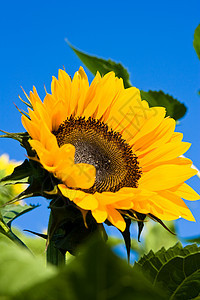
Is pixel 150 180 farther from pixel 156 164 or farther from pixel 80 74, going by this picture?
pixel 80 74

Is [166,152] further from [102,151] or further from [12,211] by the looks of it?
[12,211]

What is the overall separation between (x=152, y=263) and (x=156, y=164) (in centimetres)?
28

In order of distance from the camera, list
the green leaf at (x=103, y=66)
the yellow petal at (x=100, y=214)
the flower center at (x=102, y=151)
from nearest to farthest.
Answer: the yellow petal at (x=100, y=214) < the flower center at (x=102, y=151) < the green leaf at (x=103, y=66)

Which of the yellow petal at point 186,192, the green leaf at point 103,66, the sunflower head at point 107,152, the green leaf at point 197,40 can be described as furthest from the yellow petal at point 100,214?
the green leaf at point 197,40

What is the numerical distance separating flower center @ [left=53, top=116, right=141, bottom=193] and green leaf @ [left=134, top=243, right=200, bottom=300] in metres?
0.22

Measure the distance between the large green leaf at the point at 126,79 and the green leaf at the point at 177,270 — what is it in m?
0.58

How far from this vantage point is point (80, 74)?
985mm

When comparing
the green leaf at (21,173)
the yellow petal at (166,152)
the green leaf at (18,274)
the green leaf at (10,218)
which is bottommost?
the green leaf at (18,274)

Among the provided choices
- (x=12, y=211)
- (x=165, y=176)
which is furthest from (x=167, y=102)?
(x=12, y=211)

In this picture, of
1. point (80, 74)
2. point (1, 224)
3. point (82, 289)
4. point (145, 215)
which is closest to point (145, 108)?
point (80, 74)

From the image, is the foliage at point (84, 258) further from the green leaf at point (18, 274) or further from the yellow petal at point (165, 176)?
the yellow petal at point (165, 176)

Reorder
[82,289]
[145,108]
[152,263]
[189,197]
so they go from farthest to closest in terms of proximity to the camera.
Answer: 1. [145,108]
2. [189,197]
3. [152,263]
4. [82,289]

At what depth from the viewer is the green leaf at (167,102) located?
131 cm

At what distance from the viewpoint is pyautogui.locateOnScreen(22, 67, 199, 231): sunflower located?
30.7 inches
